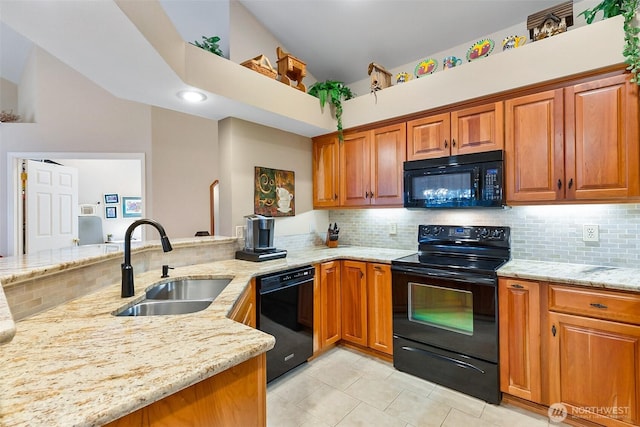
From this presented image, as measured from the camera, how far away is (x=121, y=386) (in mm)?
655

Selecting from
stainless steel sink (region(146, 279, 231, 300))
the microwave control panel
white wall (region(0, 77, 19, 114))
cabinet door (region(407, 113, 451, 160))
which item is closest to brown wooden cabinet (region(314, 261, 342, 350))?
stainless steel sink (region(146, 279, 231, 300))

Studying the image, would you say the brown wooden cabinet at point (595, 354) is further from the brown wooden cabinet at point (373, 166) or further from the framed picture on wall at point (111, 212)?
the framed picture on wall at point (111, 212)

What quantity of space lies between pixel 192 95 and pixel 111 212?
498 cm

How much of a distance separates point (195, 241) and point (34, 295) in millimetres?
1198

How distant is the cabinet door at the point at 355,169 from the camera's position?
2.98m

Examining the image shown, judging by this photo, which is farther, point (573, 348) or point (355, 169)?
point (355, 169)

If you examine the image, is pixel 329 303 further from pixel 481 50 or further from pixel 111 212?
pixel 111 212

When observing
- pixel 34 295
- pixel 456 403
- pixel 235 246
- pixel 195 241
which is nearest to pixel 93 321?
pixel 34 295

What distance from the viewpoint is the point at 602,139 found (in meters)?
1.86

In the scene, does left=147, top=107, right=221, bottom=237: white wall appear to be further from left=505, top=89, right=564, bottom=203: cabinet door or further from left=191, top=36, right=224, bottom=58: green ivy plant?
left=505, top=89, right=564, bottom=203: cabinet door

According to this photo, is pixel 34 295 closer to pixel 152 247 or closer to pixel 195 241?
pixel 152 247

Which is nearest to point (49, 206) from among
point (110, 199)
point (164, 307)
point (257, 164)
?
point (110, 199)

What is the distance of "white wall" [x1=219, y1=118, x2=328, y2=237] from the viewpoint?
2645 millimetres

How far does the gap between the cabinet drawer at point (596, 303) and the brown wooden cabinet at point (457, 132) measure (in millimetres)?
1120
